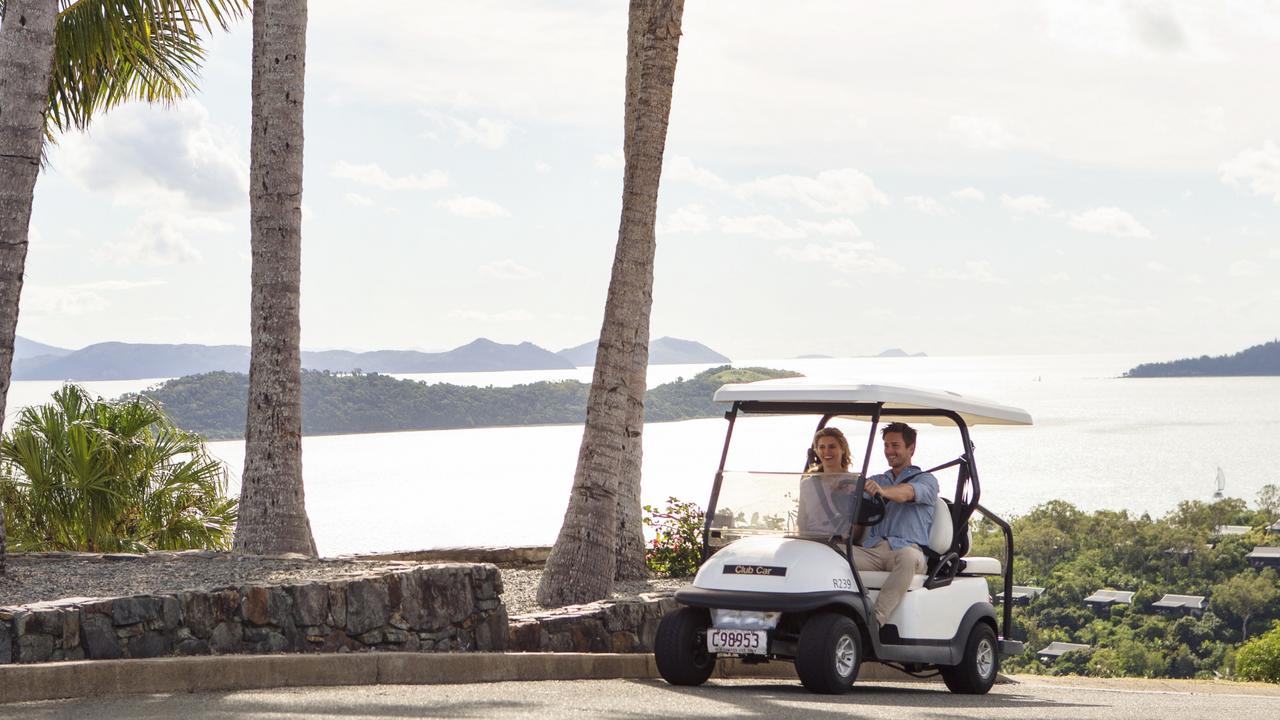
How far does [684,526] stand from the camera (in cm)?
1389

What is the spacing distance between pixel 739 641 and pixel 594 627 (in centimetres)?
198

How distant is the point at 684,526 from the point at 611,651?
3.93 m

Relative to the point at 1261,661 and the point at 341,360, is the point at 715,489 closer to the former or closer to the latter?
the point at 1261,661

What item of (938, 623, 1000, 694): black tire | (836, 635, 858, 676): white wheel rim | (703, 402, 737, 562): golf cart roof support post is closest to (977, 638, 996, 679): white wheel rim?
(938, 623, 1000, 694): black tire

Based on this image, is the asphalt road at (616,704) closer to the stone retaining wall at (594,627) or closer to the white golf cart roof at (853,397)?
the stone retaining wall at (594,627)

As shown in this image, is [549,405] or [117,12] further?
[549,405]

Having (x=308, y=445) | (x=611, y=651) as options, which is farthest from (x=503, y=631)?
(x=308, y=445)

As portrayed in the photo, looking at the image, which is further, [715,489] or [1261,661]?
[1261,661]

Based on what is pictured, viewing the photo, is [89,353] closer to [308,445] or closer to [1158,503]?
[308,445]

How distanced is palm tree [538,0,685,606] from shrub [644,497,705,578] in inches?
54.4

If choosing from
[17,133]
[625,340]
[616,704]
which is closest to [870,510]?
[616,704]

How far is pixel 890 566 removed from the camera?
863 centimetres

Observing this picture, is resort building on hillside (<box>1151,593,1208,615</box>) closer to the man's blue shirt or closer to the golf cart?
the golf cart

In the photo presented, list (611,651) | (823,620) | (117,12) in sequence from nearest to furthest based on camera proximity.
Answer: (823,620) → (611,651) → (117,12)
